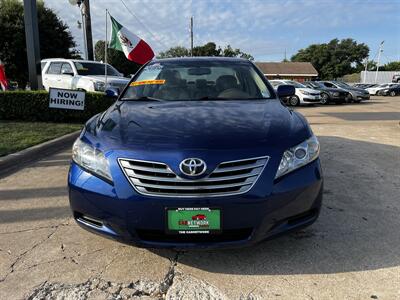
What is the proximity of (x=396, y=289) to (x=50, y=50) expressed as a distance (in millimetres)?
29222

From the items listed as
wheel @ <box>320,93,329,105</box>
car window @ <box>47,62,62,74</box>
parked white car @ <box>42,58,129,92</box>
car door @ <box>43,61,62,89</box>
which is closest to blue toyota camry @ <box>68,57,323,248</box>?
parked white car @ <box>42,58,129,92</box>

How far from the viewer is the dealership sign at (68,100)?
9109 mm

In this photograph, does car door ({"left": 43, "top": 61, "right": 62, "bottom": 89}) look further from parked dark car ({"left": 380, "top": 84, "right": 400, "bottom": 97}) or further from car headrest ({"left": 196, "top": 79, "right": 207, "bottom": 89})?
parked dark car ({"left": 380, "top": 84, "right": 400, "bottom": 97})

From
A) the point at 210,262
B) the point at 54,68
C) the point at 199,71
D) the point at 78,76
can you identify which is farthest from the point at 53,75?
the point at 210,262

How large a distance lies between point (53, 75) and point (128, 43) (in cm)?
301

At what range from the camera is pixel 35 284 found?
106 inches

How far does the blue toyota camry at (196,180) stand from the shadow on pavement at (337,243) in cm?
35

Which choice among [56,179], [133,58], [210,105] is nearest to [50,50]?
[133,58]

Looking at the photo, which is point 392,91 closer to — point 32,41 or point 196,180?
point 32,41

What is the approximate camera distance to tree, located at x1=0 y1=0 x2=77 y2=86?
1011 inches

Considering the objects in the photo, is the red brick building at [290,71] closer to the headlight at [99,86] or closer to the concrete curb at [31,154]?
the headlight at [99,86]

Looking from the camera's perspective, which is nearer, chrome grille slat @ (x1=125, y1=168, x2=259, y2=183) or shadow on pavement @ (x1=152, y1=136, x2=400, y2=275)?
chrome grille slat @ (x1=125, y1=168, x2=259, y2=183)

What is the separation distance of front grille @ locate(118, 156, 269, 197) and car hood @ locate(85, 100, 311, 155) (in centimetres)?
12

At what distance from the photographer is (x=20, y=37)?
1004 inches
